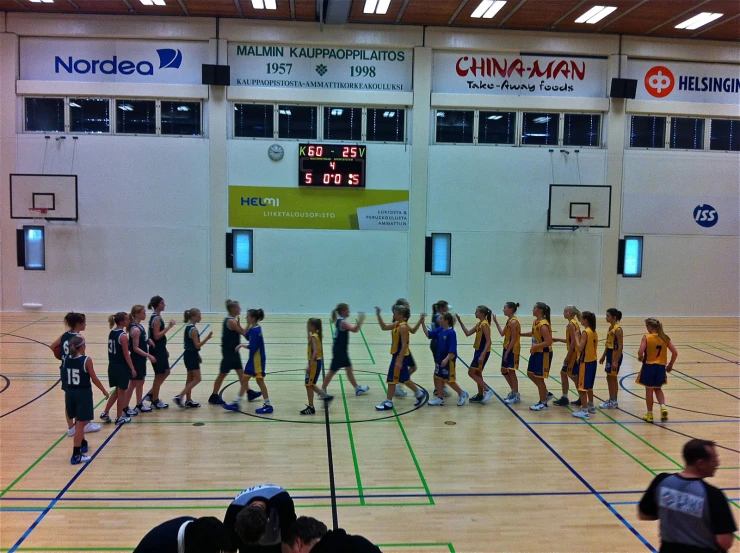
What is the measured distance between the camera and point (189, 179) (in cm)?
1692

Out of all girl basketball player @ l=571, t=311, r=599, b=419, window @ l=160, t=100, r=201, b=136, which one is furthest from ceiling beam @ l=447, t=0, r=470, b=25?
girl basketball player @ l=571, t=311, r=599, b=419

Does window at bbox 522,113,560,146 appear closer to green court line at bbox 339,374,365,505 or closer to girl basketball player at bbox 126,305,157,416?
green court line at bbox 339,374,365,505

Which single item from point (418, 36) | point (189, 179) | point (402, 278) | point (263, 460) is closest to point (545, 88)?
point (418, 36)

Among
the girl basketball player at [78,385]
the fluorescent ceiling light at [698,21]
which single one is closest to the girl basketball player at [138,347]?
the girl basketball player at [78,385]

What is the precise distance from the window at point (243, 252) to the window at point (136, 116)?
3935mm

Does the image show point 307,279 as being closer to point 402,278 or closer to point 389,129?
point 402,278

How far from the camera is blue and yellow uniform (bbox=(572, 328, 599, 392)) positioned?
8312 mm

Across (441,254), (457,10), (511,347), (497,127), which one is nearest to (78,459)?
(511,347)

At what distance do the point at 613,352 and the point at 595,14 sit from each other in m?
11.4

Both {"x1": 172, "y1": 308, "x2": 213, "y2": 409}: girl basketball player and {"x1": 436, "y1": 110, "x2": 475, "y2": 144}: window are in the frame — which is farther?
{"x1": 436, "y1": 110, "x2": 475, "y2": 144}: window

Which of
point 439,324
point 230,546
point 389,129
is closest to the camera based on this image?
point 230,546

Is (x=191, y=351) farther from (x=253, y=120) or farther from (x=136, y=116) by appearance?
(x=136, y=116)

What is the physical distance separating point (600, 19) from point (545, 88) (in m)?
2.32

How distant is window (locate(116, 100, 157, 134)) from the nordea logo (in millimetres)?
880
